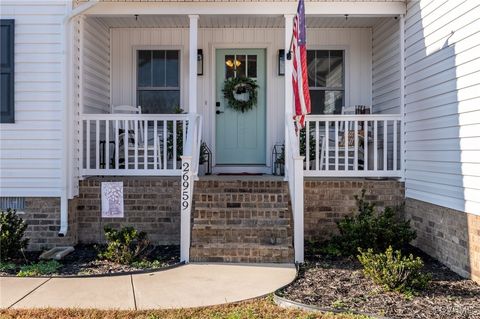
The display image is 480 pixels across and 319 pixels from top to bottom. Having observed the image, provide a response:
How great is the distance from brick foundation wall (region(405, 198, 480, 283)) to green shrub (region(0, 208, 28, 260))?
508 centimetres

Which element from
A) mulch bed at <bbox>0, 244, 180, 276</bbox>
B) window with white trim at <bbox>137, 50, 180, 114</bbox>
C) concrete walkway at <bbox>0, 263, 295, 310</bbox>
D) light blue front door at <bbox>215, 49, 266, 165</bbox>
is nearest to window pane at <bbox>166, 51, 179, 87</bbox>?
window with white trim at <bbox>137, 50, 180, 114</bbox>

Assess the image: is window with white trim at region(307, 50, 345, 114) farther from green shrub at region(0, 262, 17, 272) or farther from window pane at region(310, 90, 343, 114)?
green shrub at region(0, 262, 17, 272)

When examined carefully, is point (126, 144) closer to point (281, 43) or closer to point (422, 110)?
point (281, 43)

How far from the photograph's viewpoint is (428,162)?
241 inches

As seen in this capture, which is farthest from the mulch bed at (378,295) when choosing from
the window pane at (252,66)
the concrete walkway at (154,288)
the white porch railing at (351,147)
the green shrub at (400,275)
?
the window pane at (252,66)

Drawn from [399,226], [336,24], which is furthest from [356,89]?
[399,226]

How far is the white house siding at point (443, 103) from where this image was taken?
16.4 ft

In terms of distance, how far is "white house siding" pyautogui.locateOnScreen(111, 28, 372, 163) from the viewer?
27.2 feet

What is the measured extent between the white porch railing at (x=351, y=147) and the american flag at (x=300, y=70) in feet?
1.85

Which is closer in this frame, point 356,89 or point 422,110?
point 422,110

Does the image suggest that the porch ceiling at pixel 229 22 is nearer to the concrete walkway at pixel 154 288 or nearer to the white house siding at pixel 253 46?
the white house siding at pixel 253 46

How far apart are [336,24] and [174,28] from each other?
8.98 feet

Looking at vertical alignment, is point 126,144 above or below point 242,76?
below

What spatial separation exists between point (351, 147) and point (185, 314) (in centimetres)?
413
